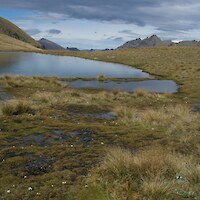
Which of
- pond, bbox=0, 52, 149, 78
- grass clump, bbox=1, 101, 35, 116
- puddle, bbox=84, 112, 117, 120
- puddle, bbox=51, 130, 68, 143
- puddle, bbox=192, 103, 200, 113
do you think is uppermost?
grass clump, bbox=1, 101, 35, 116

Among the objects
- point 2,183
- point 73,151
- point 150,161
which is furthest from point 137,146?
point 2,183

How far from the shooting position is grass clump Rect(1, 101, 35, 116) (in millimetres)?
20156

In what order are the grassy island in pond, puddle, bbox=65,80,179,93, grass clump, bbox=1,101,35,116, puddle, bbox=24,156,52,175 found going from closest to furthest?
the grassy island in pond < puddle, bbox=24,156,52,175 < grass clump, bbox=1,101,35,116 < puddle, bbox=65,80,179,93

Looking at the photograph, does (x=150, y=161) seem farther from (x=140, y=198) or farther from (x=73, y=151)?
(x=73, y=151)

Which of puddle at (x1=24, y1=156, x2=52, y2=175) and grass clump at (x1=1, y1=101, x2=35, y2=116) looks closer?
puddle at (x1=24, y1=156, x2=52, y2=175)

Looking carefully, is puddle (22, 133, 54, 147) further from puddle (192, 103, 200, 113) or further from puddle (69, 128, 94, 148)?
puddle (192, 103, 200, 113)

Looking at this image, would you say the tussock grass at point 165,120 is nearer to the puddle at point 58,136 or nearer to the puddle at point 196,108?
the puddle at point 58,136

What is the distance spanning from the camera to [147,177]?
368 inches

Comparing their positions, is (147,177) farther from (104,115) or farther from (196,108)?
(196,108)

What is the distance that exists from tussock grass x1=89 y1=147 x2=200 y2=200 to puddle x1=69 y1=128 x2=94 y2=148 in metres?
4.57

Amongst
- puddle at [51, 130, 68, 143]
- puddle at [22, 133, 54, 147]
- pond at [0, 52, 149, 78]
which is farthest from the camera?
pond at [0, 52, 149, 78]

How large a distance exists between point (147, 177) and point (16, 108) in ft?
41.6

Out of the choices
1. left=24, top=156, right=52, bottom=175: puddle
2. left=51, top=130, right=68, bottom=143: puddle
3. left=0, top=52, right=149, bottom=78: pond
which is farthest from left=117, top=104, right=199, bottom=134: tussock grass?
left=0, top=52, right=149, bottom=78: pond

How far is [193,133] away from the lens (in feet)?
57.2
